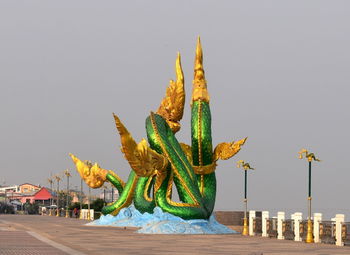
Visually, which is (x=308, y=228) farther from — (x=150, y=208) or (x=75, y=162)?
(x=75, y=162)

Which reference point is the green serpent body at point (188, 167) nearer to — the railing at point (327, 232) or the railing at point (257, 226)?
the railing at point (257, 226)

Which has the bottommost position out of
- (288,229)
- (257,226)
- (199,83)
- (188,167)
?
(257,226)

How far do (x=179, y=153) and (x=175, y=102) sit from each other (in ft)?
14.4

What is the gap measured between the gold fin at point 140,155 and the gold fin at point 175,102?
15.6 feet

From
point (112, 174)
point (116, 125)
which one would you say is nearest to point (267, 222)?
point (116, 125)

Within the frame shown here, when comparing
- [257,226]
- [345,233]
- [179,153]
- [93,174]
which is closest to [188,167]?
[179,153]

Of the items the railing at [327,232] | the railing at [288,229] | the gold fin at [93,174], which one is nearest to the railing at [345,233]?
the railing at [327,232]

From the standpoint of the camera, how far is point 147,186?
45.6m

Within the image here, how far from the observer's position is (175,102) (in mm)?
43031

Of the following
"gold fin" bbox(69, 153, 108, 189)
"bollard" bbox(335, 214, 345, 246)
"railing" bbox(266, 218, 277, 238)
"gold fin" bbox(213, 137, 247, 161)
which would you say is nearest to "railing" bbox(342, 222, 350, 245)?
"bollard" bbox(335, 214, 345, 246)

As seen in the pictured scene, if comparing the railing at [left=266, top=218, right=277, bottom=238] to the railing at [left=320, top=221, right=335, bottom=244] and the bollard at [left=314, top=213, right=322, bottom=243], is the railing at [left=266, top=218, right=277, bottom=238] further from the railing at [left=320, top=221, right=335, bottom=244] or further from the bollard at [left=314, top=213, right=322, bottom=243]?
the railing at [left=320, top=221, right=335, bottom=244]

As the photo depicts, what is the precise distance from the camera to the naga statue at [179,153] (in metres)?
38.0

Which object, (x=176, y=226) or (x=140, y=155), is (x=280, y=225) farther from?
(x=140, y=155)

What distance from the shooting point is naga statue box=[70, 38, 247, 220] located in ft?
125
